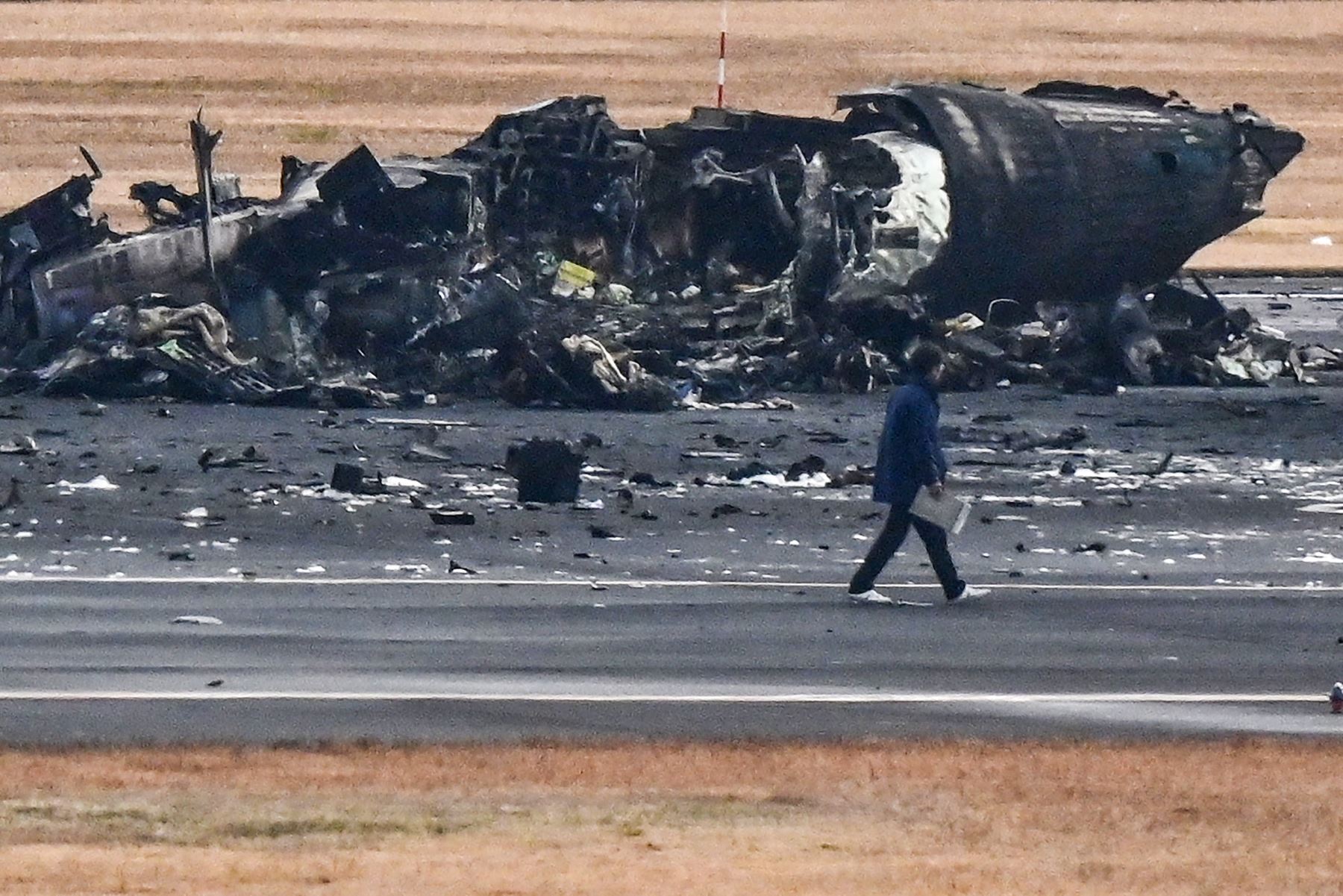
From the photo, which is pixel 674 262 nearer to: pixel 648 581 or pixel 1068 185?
pixel 1068 185

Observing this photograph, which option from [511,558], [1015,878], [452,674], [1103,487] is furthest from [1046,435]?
[1015,878]

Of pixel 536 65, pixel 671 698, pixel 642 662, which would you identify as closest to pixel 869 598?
pixel 642 662

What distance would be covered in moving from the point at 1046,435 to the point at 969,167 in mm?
4151

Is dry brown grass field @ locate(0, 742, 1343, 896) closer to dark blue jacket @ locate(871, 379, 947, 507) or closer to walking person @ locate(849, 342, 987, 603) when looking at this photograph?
walking person @ locate(849, 342, 987, 603)

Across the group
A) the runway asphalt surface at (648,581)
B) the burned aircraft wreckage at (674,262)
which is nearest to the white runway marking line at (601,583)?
the runway asphalt surface at (648,581)

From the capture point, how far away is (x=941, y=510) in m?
14.5

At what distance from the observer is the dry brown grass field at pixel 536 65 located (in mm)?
51844

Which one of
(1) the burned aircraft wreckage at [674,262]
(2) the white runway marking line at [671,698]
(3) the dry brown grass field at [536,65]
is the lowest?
(3) the dry brown grass field at [536,65]

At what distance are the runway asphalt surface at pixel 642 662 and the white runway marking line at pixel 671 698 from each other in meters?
0.02

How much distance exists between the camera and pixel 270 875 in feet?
26.4

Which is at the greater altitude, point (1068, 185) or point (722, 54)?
point (722, 54)

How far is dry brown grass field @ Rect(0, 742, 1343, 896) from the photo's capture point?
8148 mm

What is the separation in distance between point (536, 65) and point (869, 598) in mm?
48029

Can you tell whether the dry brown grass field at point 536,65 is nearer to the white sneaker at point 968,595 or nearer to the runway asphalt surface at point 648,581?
the runway asphalt surface at point 648,581
